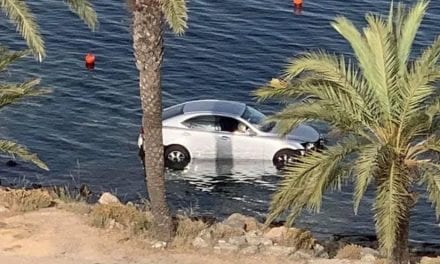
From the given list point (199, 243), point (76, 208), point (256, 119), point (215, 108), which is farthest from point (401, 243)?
point (215, 108)

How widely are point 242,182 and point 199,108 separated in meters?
2.46

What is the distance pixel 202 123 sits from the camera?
107 feet

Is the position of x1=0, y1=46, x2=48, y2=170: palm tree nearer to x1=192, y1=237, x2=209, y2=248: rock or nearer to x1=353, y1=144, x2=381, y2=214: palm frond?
x1=192, y1=237, x2=209, y2=248: rock

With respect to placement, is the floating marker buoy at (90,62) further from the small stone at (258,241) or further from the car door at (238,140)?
the small stone at (258,241)

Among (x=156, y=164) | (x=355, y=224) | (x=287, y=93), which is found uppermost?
(x=287, y=93)

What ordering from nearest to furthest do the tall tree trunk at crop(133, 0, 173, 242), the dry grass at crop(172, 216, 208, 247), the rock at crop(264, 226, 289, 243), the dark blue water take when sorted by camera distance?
the tall tree trunk at crop(133, 0, 173, 242)
the dry grass at crop(172, 216, 208, 247)
the rock at crop(264, 226, 289, 243)
the dark blue water

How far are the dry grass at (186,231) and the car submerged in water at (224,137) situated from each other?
810 centimetres

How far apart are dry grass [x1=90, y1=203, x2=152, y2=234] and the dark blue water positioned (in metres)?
5.61

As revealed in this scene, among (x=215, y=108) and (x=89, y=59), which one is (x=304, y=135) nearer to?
(x=215, y=108)

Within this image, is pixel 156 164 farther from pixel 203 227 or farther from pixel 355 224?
pixel 355 224

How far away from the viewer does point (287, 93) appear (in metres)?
20.9

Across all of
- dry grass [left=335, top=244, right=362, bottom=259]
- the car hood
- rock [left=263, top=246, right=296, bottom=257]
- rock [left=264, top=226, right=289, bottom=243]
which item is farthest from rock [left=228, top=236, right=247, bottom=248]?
the car hood

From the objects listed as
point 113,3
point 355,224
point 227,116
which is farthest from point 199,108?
point 113,3

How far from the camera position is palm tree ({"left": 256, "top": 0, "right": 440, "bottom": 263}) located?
790 inches
